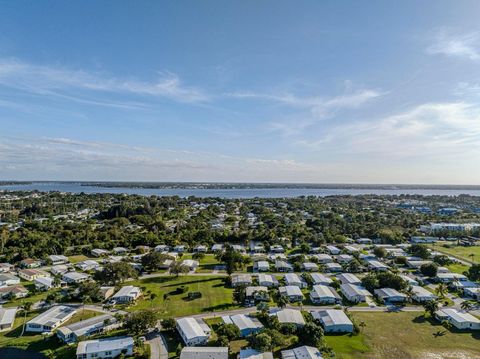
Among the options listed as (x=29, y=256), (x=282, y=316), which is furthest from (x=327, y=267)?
(x=29, y=256)

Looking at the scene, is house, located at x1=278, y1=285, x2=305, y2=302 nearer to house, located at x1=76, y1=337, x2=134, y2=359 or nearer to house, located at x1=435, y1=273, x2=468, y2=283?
house, located at x1=76, y1=337, x2=134, y2=359

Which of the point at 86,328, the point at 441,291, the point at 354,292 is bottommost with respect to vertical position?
the point at 86,328

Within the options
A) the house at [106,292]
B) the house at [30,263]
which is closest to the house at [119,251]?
the house at [30,263]

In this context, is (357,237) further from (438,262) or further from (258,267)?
(258,267)

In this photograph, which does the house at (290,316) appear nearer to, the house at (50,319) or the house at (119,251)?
the house at (50,319)

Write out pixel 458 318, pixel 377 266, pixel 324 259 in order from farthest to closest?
pixel 324 259 < pixel 377 266 < pixel 458 318

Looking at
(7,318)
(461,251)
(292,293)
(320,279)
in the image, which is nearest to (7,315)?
(7,318)

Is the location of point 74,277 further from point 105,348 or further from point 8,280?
point 105,348
